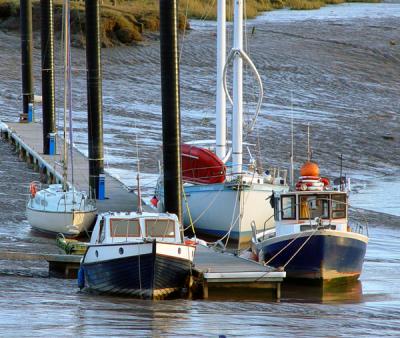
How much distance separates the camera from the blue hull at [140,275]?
2605cm

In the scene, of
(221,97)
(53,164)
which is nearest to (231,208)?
(221,97)

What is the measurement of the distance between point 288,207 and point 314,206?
0.55 meters

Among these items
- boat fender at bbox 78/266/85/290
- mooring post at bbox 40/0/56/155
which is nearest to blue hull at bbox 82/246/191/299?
boat fender at bbox 78/266/85/290

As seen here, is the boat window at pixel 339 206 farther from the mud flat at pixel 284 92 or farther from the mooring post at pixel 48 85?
the mooring post at pixel 48 85

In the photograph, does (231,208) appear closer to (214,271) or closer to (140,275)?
(214,271)

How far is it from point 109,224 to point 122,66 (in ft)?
144

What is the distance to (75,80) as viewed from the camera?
66.4m

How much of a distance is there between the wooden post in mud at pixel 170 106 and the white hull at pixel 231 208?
5226 millimetres

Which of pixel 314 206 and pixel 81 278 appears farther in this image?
pixel 314 206

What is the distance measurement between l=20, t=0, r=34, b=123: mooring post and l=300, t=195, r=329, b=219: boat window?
27560 mm

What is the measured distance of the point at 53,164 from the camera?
147 feet

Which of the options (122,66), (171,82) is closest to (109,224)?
(171,82)

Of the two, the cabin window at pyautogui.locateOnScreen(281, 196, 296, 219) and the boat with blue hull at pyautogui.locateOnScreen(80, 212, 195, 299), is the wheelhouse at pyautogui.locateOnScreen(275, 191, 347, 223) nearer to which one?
the cabin window at pyautogui.locateOnScreen(281, 196, 296, 219)

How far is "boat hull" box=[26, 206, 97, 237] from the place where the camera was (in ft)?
117
